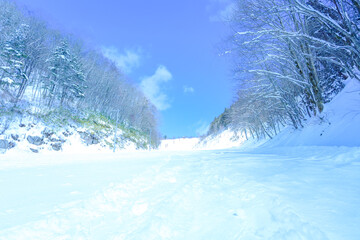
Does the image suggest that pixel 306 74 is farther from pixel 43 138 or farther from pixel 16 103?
pixel 16 103

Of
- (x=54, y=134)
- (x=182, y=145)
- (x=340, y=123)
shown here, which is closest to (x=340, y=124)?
(x=340, y=123)

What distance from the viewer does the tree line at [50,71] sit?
17297 mm

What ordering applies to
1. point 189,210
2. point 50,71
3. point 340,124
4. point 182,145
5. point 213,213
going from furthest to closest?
point 182,145, point 50,71, point 340,124, point 189,210, point 213,213

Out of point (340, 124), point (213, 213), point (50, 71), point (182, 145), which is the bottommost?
point (213, 213)

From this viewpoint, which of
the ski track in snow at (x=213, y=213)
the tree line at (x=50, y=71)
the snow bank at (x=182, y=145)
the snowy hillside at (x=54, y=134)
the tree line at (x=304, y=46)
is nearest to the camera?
the ski track in snow at (x=213, y=213)

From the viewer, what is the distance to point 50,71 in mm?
20938

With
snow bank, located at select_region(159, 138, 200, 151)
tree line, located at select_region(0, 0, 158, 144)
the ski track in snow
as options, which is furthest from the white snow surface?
snow bank, located at select_region(159, 138, 200, 151)

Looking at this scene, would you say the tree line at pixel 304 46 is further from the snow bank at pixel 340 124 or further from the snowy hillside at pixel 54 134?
the snowy hillside at pixel 54 134

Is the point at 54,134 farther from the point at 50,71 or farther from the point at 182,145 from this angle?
the point at 182,145

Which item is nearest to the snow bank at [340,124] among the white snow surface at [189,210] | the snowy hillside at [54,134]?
the white snow surface at [189,210]

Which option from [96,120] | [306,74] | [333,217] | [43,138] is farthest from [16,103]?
[306,74]

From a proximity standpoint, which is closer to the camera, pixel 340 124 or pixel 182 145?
pixel 340 124

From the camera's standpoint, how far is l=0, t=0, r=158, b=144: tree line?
1730 centimetres

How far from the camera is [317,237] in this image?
114cm
